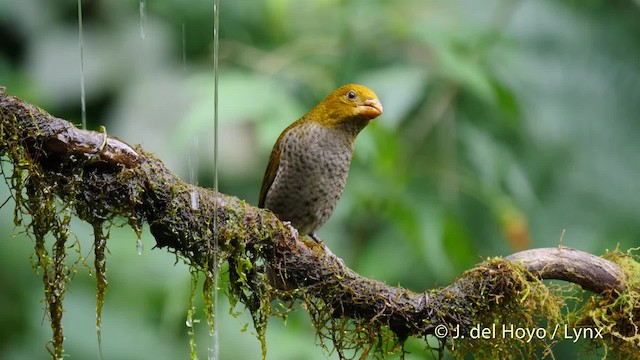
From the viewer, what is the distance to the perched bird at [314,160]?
3.13 m

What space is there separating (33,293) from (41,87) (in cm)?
103

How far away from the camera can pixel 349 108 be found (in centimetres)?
309

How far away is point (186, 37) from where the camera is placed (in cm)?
454

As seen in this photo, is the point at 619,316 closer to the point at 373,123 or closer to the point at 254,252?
the point at 254,252

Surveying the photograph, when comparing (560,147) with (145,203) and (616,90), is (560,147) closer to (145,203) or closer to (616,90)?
(616,90)

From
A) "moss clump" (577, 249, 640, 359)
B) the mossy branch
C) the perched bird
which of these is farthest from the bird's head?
"moss clump" (577, 249, 640, 359)

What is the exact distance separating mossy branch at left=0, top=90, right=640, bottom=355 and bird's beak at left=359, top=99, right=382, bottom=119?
68 cm

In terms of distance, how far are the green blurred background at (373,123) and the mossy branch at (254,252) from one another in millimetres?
696

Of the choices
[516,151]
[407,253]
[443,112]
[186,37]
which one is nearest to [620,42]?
[516,151]

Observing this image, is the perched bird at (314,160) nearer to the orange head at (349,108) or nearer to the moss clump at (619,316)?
the orange head at (349,108)

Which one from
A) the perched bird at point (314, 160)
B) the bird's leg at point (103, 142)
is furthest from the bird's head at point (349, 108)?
the bird's leg at point (103, 142)

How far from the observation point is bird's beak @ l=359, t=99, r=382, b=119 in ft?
9.79

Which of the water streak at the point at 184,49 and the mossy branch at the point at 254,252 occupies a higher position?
the water streak at the point at 184,49

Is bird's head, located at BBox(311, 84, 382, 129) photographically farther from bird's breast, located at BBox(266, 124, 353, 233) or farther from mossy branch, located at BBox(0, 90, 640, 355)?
mossy branch, located at BBox(0, 90, 640, 355)
